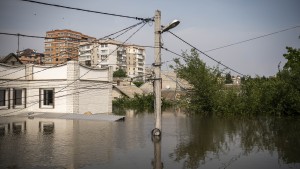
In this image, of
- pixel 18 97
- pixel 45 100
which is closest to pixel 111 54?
pixel 18 97

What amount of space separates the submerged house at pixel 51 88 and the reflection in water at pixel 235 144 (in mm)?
12939

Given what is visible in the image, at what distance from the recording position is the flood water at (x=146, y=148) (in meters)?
9.65

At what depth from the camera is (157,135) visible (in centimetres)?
1361

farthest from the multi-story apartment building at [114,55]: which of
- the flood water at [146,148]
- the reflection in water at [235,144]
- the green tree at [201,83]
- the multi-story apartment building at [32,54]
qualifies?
the flood water at [146,148]

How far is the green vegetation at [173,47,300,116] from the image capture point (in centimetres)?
2434

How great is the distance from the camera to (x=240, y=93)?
27156 mm

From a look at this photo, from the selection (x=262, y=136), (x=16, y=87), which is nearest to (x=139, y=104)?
(x=16, y=87)

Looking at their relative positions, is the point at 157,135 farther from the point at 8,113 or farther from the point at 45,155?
the point at 8,113

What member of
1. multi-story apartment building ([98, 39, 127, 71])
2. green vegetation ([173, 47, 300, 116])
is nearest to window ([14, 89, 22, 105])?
green vegetation ([173, 47, 300, 116])

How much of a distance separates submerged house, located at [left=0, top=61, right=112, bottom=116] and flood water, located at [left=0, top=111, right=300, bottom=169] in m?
8.61

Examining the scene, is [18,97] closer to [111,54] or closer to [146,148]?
[146,148]

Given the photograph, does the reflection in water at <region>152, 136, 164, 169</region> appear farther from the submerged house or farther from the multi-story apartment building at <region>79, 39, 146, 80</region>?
the multi-story apartment building at <region>79, 39, 146, 80</region>

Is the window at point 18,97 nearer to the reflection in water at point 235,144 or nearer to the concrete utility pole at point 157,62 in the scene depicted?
the reflection in water at point 235,144

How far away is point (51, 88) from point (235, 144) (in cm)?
1891
